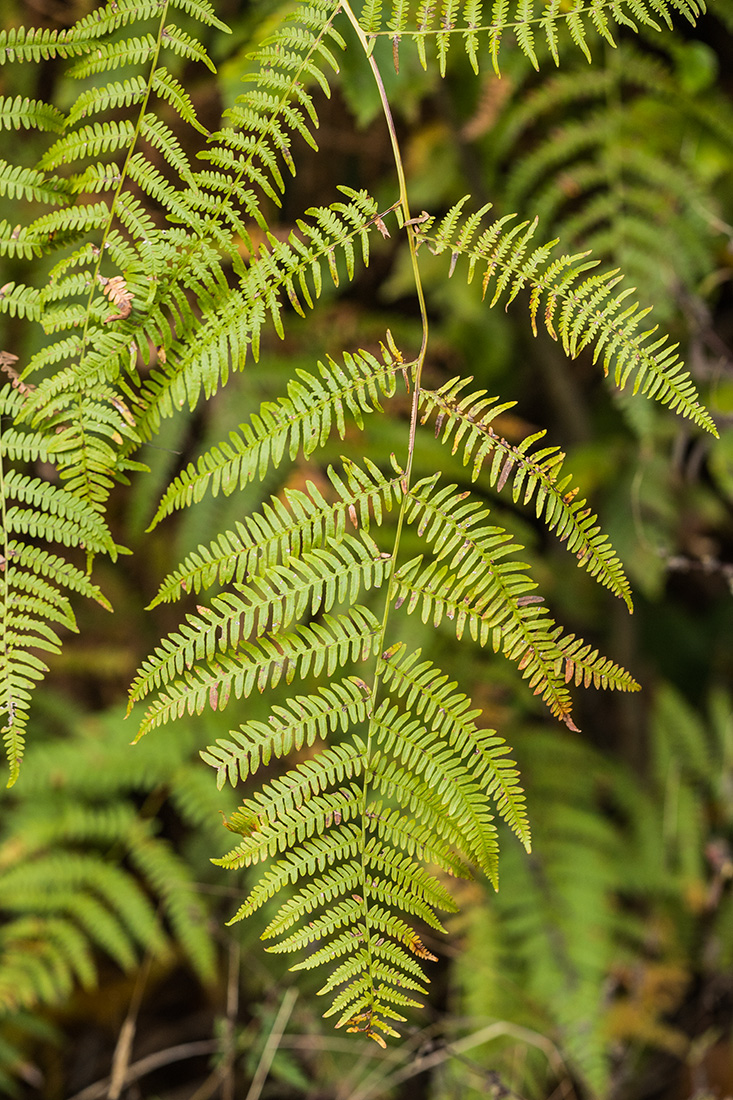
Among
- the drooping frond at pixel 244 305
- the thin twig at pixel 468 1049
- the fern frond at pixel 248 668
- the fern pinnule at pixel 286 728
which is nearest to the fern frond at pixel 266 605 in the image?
Answer: the fern frond at pixel 248 668

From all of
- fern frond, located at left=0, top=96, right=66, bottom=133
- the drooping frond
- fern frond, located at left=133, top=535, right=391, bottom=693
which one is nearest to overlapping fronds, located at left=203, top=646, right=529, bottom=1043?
fern frond, located at left=133, top=535, right=391, bottom=693

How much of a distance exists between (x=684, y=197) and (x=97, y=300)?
202 cm

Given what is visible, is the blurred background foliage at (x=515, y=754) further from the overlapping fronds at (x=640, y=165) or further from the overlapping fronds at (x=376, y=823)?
the overlapping fronds at (x=376, y=823)

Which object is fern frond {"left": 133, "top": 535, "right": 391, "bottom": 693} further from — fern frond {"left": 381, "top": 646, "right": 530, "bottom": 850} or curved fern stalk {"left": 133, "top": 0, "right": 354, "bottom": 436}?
curved fern stalk {"left": 133, "top": 0, "right": 354, "bottom": 436}

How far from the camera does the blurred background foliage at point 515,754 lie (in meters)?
2.46

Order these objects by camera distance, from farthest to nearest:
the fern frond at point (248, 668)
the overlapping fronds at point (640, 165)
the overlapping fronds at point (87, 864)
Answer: the overlapping fronds at point (87, 864)
the overlapping fronds at point (640, 165)
the fern frond at point (248, 668)

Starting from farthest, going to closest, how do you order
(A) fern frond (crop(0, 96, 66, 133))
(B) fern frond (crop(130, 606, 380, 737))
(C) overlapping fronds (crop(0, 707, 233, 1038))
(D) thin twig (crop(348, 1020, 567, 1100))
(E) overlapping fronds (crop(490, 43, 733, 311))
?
(C) overlapping fronds (crop(0, 707, 233, 1038))
(E) overlapping fronds (crop(490, 43, 733, 311))
(D) thin twig (crop(348, 1020, 567, 1100))
(A) fern frond (crop(0, 96, 66, 133))
(B) fern frond (crop(130, 606, 380, 737))

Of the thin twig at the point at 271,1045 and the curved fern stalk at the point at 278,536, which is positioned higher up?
the curved fern stalk at the point at 278,536

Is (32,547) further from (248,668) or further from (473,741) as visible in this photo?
(473,741)

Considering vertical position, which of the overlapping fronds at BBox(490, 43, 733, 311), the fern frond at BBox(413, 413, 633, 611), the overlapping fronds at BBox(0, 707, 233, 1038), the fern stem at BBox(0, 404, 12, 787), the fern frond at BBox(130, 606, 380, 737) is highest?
the overlapping fronds at BBox(490, 43, 733, 311)

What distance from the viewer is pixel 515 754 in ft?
9.68

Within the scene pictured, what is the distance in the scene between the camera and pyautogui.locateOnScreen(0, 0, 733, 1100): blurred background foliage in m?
2.46

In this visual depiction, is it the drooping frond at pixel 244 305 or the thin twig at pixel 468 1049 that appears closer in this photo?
the drooping frond at pixel 244 305

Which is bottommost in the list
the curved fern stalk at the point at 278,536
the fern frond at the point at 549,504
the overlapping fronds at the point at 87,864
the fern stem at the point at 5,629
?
the overlapping fronds at the point at 87,864
